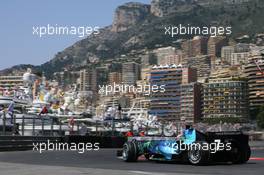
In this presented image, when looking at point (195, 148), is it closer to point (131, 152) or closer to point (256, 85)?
point (131, 152)

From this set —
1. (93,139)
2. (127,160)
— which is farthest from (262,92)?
(127,160)

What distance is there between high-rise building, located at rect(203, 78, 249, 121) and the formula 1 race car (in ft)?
522

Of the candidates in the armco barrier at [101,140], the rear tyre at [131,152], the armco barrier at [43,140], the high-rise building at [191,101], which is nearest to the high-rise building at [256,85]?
the high-rise building at [191,101]

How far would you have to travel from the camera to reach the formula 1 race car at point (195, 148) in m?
13.8

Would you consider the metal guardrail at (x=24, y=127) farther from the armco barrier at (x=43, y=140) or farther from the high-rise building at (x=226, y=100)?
the high-rise building at (x=226, y=100)

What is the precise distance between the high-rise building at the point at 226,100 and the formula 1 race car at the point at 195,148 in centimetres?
15900

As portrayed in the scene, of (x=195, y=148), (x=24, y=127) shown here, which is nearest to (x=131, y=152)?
(x=195, y=148)

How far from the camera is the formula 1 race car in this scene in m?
13.8

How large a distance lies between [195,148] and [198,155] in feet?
0.61

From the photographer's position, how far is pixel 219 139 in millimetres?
Answer: 13938

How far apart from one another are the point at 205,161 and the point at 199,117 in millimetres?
171778

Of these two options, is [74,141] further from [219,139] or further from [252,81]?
[252,81]

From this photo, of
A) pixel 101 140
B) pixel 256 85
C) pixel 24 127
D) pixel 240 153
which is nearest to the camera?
pixel 240 153

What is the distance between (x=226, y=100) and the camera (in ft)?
588
